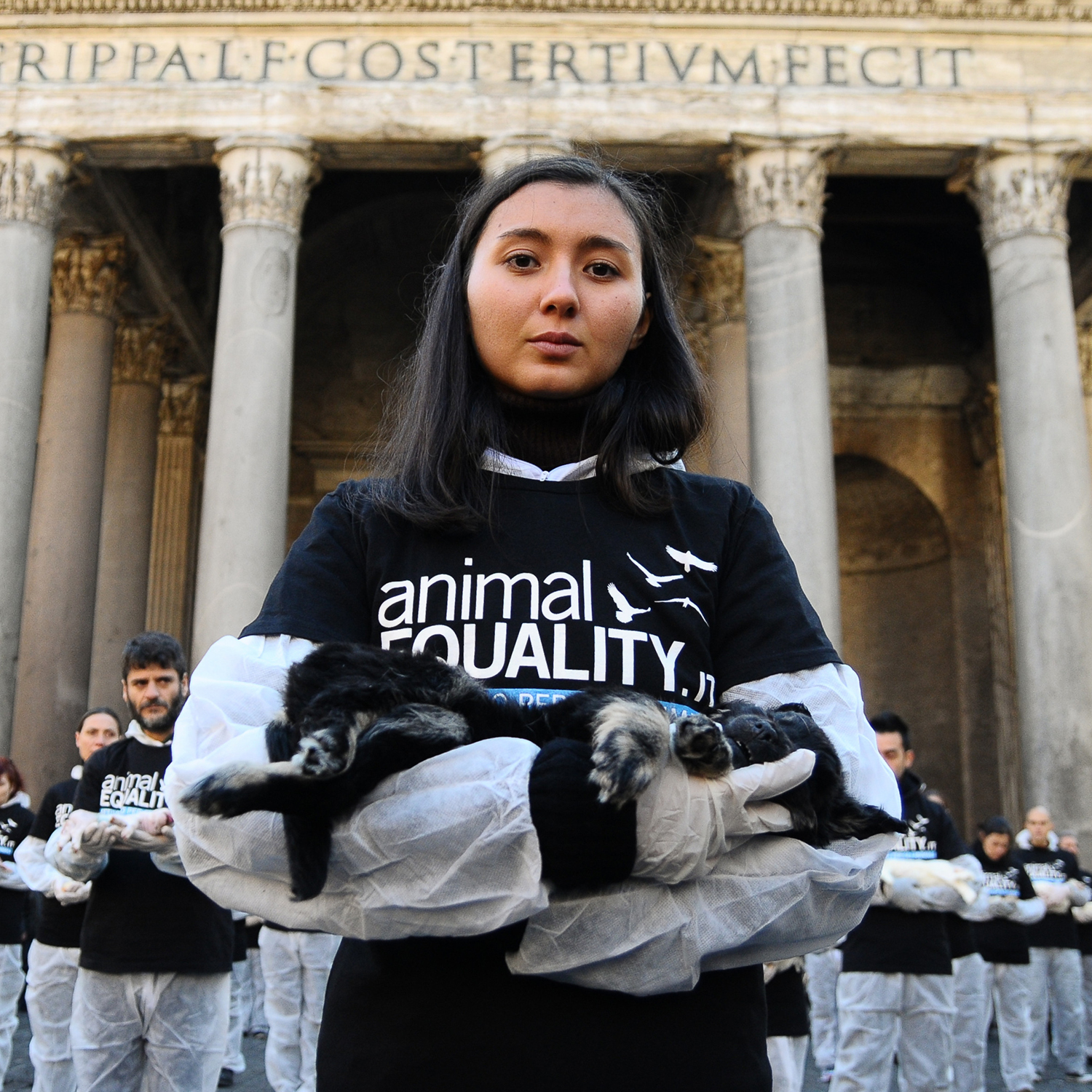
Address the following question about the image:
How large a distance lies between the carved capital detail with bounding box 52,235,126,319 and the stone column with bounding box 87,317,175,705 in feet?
6.91

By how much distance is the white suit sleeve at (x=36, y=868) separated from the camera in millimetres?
6684

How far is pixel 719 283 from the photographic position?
62.0 feet

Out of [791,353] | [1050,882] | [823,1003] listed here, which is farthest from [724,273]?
[823,1003]


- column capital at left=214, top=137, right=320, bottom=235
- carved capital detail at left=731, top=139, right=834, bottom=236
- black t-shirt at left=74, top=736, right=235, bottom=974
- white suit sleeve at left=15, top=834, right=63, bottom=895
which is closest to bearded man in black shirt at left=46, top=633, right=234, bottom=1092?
black t-shirt at left=74, top=736, right=235, bottom=974

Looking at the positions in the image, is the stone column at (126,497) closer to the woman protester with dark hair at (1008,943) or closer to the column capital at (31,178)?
the column capital at (31,178)

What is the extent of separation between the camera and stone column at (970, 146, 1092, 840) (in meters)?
15.0

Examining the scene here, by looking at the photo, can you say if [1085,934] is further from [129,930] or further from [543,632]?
[543,632]

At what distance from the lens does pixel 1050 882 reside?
1202 centimetres

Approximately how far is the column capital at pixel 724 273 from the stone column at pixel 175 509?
9.79 m

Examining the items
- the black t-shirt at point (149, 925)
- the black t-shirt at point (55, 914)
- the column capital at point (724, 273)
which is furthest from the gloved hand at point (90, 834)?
the column capital at point (724, 273)

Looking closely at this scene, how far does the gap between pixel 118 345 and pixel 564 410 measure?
2055 cm

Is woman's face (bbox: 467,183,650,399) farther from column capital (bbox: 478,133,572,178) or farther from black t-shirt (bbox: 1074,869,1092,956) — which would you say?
column capital (bbox: 478,133,572,178)

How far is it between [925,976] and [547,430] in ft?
22.7

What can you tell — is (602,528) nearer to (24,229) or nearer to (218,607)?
(218,607)
